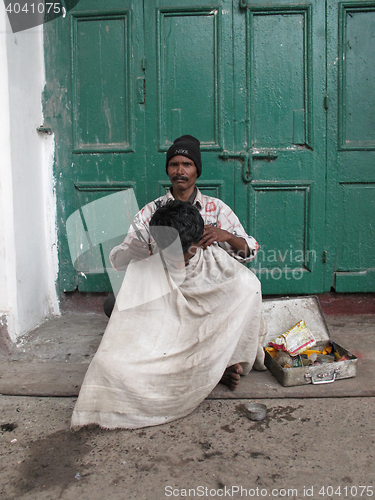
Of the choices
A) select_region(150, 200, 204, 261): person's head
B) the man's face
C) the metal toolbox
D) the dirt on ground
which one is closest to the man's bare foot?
the dirt on ground

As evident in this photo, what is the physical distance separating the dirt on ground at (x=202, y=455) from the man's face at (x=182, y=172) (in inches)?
50.9

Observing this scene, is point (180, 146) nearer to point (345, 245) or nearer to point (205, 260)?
point (205, 260)

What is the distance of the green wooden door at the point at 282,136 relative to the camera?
10.2 ft

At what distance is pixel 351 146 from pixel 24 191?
2491mm

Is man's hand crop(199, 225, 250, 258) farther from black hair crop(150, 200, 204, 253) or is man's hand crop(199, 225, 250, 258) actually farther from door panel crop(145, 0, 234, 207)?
door panel crop(145, 0, 234, 207)

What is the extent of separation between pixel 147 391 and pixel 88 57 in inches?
103

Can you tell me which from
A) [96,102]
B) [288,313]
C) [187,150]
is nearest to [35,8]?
[96,102]

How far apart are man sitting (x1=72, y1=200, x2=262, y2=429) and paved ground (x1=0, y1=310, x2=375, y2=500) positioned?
0.40 feet

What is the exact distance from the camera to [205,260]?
224 centimetres
